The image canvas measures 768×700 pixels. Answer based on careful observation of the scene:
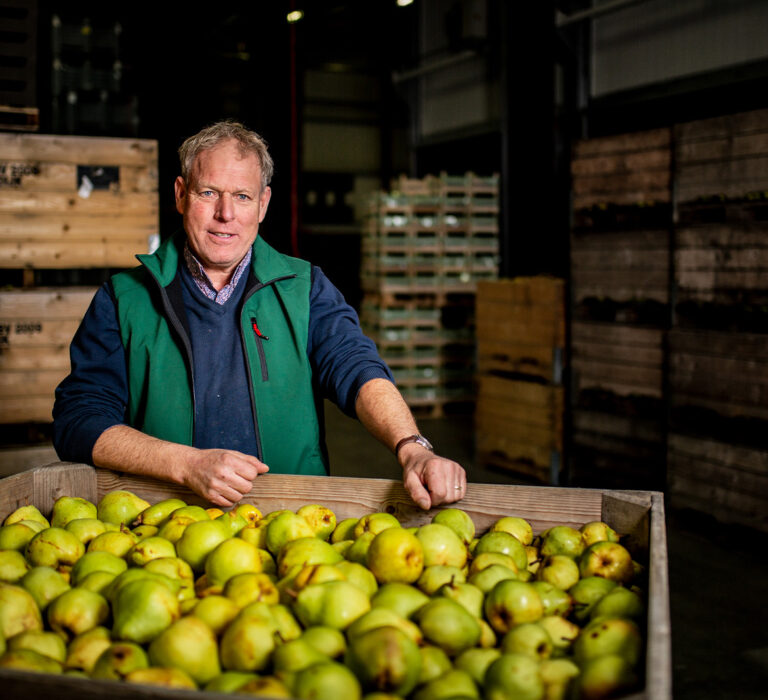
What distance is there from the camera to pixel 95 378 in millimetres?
2395

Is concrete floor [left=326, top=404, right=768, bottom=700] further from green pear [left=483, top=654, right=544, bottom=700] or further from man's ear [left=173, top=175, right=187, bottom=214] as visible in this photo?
man's ear [left=173, top=175, right=187, bottom=214]

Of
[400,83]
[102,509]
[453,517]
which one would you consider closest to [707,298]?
[453,517]

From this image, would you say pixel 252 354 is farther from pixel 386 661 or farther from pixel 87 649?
pixel 386 661

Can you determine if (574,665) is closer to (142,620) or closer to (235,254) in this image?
(142,620)

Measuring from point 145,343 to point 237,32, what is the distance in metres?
16.1

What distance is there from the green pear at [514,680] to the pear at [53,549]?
94cm

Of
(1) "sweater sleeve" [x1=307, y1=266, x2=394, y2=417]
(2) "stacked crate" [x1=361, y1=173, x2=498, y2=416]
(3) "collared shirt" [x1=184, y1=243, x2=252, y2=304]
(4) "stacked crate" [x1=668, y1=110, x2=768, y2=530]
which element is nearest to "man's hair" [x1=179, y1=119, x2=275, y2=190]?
(3) "collared shirt" [x1=184, y1=243, x2=252, y2=304]

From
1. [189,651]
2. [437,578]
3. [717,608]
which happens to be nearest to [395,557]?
[437,578]

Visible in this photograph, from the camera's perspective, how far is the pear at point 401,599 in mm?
1394

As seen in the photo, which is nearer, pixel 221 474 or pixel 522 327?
pixel 221 474

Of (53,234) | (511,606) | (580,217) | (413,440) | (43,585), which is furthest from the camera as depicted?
(580,217)

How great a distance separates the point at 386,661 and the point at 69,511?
1.11 meters

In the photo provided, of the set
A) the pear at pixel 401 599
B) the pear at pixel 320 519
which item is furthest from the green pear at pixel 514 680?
the pear at pixel 320 519

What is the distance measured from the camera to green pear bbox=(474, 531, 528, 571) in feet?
5.55
